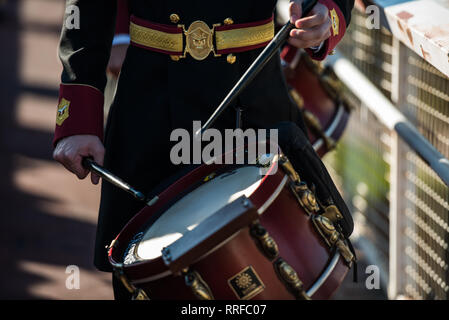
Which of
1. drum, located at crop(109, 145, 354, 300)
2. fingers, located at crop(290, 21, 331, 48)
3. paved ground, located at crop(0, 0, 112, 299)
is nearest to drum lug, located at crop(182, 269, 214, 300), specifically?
drum, located at crop(109, 145, 354, 300)

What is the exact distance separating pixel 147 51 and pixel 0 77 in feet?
23.4

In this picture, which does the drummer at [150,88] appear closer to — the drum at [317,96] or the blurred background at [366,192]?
the blurred background at [366,192]

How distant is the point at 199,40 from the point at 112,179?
0.50 metres

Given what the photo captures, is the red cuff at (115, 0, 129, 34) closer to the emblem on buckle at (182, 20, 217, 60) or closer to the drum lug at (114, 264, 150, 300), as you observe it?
the emblem on buckle at (182, 20, 217, 60)

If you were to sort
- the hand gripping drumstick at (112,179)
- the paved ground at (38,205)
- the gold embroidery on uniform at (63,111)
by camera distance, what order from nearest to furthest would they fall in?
1. the hand gripping drumstick at (112,179)
2. the gold embroidery on uniform at (63,111)
3. the paved ground at (38,205)

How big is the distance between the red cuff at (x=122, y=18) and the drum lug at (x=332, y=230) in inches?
36.4

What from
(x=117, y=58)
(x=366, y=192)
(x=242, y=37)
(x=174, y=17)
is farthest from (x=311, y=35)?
(x=366, y=192)

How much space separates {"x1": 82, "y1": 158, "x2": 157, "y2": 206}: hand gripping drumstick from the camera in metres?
2.31

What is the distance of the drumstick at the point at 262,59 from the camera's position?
2236mm

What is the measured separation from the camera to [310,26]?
2.24 metres

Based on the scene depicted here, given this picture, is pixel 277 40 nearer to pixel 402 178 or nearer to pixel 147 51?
pixel 147 51

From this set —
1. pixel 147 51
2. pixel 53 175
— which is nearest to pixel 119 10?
pixel 147 51

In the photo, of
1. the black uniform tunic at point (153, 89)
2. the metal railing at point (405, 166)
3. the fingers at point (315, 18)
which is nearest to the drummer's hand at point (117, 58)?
the black uniform tunic at point (153, 89)

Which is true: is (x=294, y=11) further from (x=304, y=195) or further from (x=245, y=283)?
(x=245, y=283)
